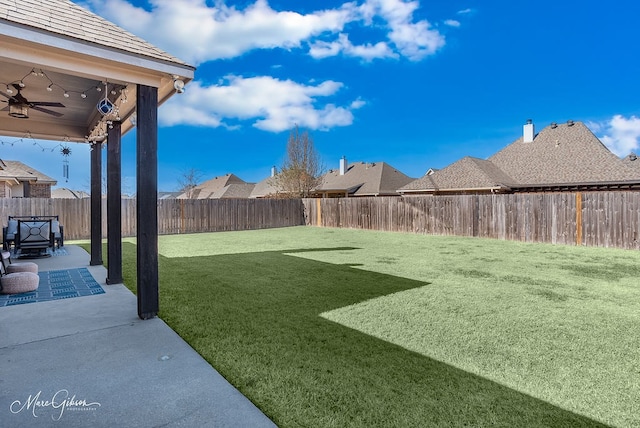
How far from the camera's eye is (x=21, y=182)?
1700cm

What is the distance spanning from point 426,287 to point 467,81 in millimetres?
26997

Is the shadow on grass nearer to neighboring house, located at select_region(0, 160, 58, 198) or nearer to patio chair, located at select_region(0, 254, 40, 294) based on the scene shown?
patio chair, located at select_region(0, 254, 40, 294)

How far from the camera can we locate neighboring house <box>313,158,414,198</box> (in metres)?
27.0

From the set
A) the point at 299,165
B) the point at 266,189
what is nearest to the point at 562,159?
the point at 299,165

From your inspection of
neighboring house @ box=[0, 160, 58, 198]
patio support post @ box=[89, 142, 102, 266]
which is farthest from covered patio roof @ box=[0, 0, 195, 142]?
neighboring house @ box=[0, 160, 58, 198]

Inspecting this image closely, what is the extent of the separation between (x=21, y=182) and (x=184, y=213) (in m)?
9.39

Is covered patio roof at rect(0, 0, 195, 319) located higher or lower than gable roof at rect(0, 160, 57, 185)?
lower

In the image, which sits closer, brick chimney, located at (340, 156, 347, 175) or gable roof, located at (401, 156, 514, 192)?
gable roof, located at (401, 156, 514, 192)

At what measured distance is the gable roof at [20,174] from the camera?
15.7 metres

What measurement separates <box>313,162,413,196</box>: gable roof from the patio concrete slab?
24.0m

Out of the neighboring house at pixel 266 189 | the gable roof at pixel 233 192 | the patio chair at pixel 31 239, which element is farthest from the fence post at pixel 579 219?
the gable roof at pixel 233 192

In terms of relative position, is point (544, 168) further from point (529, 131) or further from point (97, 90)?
point (97, 90)

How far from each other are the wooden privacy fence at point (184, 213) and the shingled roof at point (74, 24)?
35.5ft

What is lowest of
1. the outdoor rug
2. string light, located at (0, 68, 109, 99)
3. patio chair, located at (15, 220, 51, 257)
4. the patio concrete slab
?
the patio concrete slab
